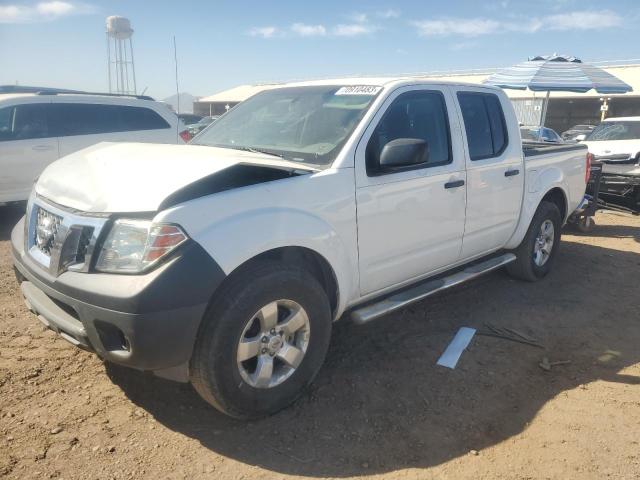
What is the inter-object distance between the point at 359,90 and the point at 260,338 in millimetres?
1838

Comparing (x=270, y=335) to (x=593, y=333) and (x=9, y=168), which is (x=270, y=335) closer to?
(x=593, y=333)

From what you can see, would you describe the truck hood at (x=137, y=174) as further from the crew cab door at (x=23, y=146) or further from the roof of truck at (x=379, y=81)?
the crew cab door at (x=23, y=146)

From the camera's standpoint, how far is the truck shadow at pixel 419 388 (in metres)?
2.69

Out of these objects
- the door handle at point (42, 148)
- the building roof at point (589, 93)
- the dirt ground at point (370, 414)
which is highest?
the building roof at point (589, 93)

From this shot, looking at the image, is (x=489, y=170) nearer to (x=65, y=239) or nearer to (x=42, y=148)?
(x=65, y=239)

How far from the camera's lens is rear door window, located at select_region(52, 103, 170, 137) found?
767cm

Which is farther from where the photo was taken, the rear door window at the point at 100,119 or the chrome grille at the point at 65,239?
the rear door window at the point at 100,119

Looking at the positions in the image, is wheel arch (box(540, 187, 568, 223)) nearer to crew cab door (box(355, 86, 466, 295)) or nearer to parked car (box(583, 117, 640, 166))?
crew cab door (box(355, 86, 466, 295))

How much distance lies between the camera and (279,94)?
13.1 feet

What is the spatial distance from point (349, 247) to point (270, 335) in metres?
0.73

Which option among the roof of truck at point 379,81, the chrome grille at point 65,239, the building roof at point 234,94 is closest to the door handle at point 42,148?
the roof of truck at point 379,81

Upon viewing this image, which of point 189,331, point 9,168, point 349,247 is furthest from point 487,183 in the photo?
point 9,168

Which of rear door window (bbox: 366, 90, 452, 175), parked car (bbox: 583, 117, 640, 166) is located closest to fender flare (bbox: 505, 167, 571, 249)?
rear door window (bbox: 366, 90, 452, 175)

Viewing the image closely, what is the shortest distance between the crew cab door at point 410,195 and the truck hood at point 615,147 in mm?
7843
